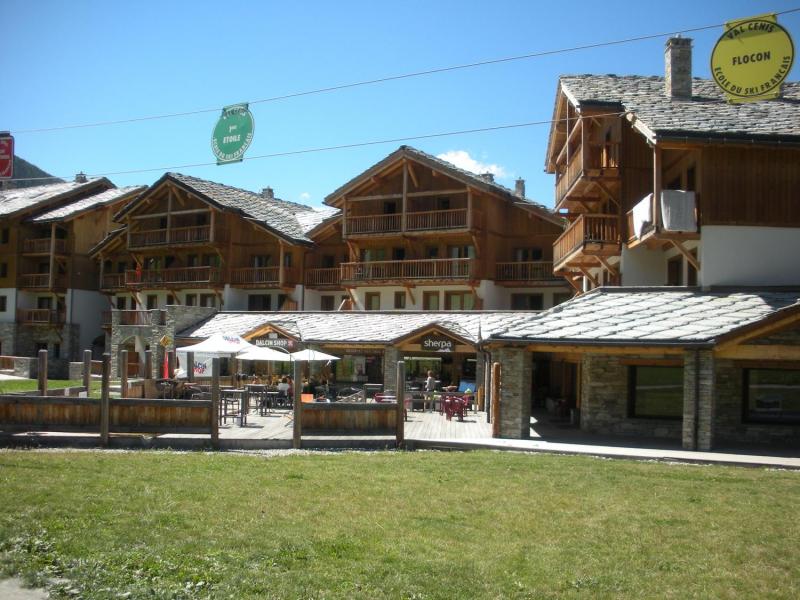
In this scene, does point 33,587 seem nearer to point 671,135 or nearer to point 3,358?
point 671,135

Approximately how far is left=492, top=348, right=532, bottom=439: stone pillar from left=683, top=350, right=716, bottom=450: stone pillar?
12.1 ft

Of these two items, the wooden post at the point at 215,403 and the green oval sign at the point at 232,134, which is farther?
the wooden post at the point at 215,403

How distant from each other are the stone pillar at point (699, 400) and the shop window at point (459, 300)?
71.5 feet

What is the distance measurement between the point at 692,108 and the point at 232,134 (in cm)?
1434

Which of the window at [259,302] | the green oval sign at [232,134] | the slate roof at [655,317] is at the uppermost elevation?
the green oval sign at [232,134]

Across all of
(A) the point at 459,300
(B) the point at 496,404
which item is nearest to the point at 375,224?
(A) the point at 459,300

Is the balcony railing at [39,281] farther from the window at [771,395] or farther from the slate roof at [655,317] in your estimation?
the window at [771,395]

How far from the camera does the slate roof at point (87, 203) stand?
170ft

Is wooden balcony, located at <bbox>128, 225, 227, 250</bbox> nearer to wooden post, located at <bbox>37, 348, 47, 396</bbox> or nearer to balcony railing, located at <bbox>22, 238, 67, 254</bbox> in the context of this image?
balcony railing, located at <bbox>22, 238, 67, 254</bbox>

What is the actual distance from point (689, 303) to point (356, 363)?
16480mm

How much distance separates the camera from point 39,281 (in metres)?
53.2

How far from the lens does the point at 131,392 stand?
22.8 meters

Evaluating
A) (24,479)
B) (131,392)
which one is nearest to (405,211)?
(131,392)

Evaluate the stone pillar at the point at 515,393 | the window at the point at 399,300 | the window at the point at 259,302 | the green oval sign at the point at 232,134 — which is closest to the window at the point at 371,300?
the window at the point at 399,300
